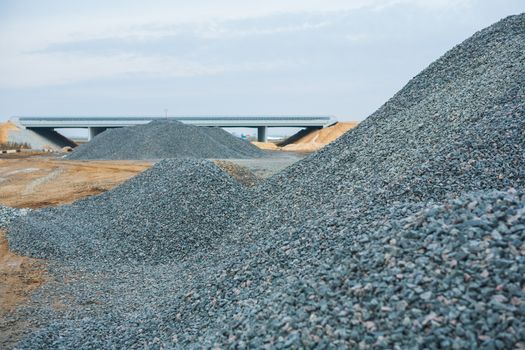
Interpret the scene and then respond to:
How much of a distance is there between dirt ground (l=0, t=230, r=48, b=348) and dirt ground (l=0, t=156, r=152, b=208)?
7.07 metres

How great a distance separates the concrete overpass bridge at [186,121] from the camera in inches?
1927

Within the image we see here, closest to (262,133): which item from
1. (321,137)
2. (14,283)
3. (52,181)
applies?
(321,137)

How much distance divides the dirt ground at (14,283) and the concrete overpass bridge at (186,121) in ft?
130

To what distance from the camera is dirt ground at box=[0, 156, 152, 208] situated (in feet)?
57.0

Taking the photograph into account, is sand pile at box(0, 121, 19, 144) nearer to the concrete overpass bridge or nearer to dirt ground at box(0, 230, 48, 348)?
the concrete overpass bridge

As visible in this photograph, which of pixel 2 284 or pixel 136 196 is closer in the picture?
pixel 2 284

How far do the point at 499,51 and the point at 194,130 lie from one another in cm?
2499

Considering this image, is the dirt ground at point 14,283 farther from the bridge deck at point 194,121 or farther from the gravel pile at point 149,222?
the bridge deck at point 194,121

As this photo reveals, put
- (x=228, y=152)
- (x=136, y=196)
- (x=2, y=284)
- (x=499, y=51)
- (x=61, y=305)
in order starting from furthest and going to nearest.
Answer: (x=228, y=152)
(x=136, y=196)
(x=499, y=51)
(x=2, y=284)
(x=61, y=305)

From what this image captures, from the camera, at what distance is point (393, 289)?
168 inches

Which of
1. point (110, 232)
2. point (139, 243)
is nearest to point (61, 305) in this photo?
point (139, 243)

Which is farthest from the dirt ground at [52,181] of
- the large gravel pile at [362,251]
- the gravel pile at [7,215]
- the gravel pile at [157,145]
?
the gravel pile at [157,145]

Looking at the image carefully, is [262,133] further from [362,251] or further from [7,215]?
[362,251]

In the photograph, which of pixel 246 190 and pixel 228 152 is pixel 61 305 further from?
pixel 228 152
